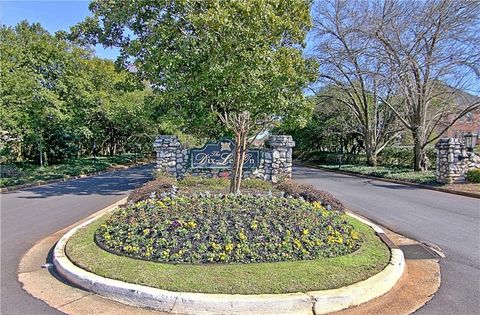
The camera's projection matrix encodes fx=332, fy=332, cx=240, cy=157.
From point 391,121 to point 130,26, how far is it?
733 inches

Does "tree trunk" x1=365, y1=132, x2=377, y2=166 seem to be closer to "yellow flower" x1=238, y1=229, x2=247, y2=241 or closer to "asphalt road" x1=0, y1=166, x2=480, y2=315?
"asphalt road" x1=0, y1=166, x2=480, y2=315

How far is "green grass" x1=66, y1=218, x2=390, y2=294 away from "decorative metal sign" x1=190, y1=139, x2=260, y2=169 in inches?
293

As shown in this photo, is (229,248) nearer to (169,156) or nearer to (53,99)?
(169,156)

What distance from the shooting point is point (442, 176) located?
13203mm

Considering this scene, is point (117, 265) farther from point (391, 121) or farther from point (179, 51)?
point (391, 121)

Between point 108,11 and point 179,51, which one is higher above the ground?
Result: point 108,11

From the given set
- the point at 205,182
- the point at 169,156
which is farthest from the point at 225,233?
the point at 169,156

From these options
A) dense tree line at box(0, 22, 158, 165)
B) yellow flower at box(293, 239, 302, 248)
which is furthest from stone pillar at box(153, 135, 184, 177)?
yellow flower at box(293, 239, 302, 248)

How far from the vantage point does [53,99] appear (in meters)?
16.5

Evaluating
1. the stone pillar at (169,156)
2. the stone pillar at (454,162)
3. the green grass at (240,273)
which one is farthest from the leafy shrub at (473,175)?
the stone pillar at (169,156)

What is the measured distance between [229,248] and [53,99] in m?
15.8

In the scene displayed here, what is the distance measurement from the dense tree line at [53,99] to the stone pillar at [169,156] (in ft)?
6.14

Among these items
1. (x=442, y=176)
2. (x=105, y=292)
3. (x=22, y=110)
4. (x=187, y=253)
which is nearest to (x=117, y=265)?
(x=105, y=292)

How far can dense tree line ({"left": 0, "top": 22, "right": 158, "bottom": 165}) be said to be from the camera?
15.6m
